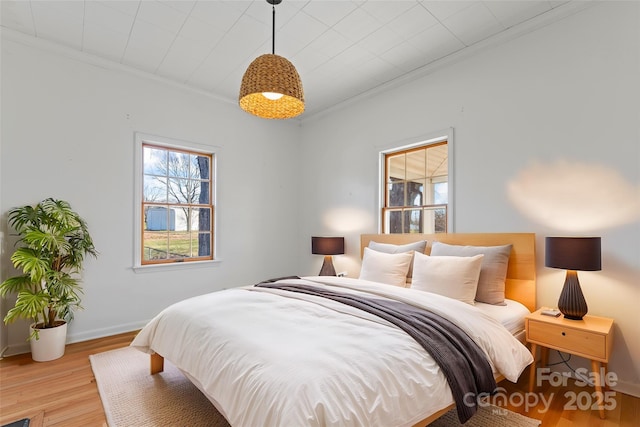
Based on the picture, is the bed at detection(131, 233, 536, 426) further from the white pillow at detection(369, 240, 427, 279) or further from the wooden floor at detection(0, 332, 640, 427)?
the white pillow at detection(369, 240, 427, 279)

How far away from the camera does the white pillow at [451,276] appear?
8.32 ft

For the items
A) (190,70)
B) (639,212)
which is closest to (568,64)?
(639,212)

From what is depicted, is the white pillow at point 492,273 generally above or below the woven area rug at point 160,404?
above

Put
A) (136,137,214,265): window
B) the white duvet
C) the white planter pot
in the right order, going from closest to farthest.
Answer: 1. the white duvet
2. the white planter pot
3. (136,137,214,265): window

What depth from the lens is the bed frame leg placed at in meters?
2.55

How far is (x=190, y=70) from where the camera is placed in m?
3.67

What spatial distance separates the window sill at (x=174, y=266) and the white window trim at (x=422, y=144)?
2.26 metres

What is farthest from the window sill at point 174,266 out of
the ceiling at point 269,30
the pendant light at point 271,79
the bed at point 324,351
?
the pendant light at point 271,79

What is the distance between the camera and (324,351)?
1496 mm

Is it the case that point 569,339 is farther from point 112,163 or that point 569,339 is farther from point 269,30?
point 112,163

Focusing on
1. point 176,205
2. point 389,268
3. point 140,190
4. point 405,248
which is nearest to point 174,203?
point 176,205

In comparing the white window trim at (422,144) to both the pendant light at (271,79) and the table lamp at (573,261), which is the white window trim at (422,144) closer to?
the table lamp at (573,261)

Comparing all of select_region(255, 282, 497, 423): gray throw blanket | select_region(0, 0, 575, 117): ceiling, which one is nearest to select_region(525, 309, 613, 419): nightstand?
select_region(255, 282, 497, 423): gray throw blanket

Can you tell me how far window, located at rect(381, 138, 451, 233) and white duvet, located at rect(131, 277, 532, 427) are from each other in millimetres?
1475
